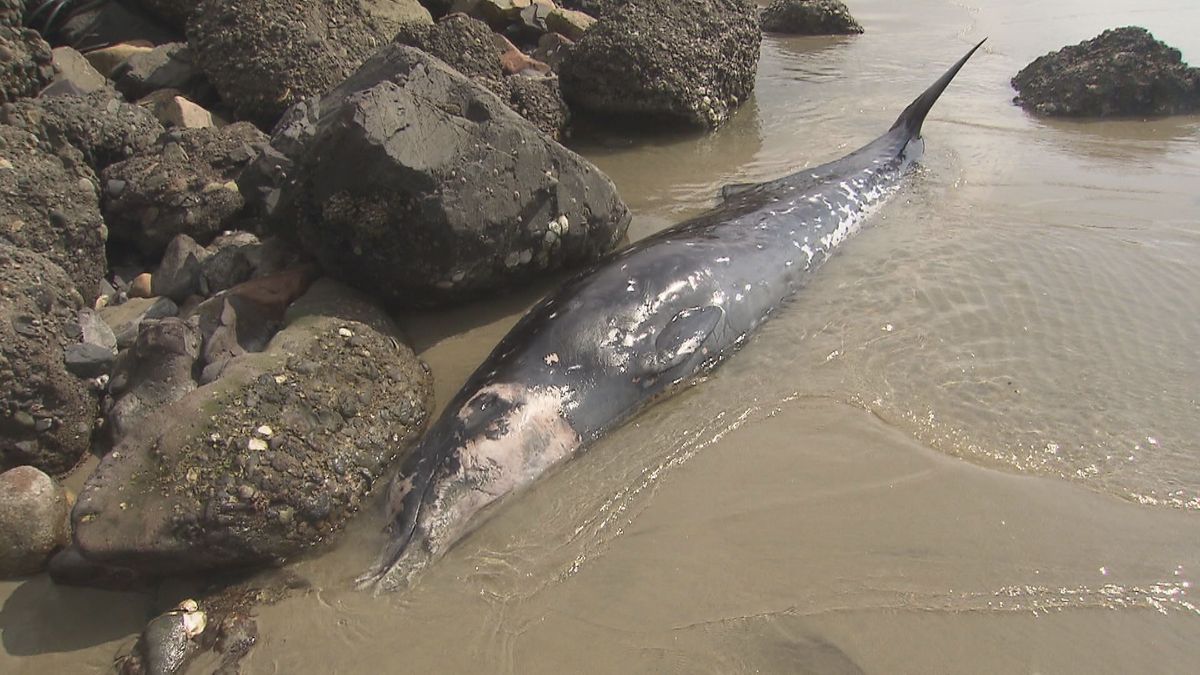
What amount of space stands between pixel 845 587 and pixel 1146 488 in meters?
1.25

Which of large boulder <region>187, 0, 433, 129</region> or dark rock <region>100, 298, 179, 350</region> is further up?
large boulder <region>187, 0, 433, 129</region>

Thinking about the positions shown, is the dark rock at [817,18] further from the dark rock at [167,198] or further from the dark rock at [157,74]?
the dark rock at [167,198]

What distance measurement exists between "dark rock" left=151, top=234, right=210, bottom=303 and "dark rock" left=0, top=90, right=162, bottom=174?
0.95 metres

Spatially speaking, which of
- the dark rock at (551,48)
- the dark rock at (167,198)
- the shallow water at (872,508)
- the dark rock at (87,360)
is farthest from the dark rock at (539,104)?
the dark rock at (87,360)

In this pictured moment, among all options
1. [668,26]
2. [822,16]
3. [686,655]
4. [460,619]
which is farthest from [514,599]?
[822,16]

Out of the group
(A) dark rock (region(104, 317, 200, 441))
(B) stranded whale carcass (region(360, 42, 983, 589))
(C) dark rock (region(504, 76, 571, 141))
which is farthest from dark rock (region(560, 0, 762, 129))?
(A) dark rock (region(104, 317, 200, 441))

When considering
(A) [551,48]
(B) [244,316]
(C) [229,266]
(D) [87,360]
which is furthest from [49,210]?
(A) [551,48]

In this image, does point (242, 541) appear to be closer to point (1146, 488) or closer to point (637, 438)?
point (637, 438)

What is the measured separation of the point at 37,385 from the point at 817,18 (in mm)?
9678

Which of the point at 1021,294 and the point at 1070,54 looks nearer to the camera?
the point at 1021,294

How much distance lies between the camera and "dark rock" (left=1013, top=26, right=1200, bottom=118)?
22.6ft

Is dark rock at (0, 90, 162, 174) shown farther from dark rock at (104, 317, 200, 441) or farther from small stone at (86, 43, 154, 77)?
dark rock at (104, 317, 200, 441)

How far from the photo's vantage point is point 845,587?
2.45 meters

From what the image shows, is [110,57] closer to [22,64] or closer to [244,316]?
[22,64]
